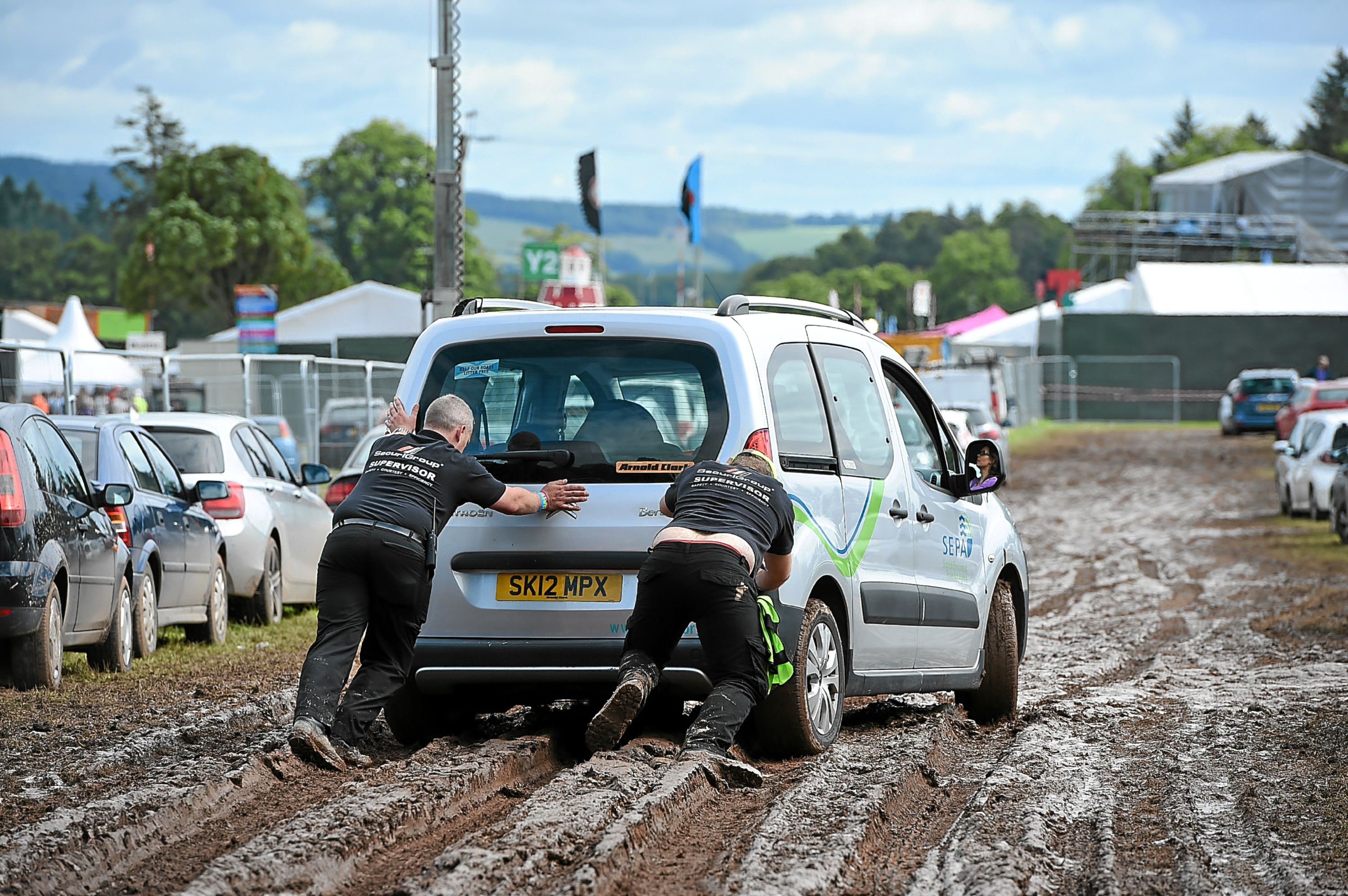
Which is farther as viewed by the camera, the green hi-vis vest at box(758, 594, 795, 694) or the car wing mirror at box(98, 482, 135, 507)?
the car wing mirror at box(98, 482, 135, 507)

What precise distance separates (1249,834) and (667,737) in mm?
2399

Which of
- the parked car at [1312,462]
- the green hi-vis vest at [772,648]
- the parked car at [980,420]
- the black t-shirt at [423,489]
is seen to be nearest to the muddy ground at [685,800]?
the green hi-vis vest at [772,648]

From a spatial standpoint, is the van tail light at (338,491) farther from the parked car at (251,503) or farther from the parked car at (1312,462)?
the parked car at (1312,462)

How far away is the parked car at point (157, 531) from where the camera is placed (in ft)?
35.8

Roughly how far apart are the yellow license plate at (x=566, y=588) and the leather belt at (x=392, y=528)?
41 centimetres

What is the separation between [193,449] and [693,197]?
67.2 ft

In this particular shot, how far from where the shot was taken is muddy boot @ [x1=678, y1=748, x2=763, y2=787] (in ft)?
20.7

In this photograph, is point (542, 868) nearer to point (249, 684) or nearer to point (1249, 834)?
point (1249, 834)

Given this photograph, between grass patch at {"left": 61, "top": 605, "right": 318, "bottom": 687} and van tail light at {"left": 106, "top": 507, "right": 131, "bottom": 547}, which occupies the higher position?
van tail light at {"left": 106, "top": 507, "right": 131, "bottom": 547}

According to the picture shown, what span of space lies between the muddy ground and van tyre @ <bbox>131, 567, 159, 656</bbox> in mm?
276

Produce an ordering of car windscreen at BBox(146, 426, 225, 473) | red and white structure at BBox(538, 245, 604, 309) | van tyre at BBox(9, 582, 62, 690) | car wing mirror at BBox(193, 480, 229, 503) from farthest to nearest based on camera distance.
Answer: red and white structure at BBox(538, 245, 604, 309), car windscreen at BBox(146, 426, 225, 473), car wing mirror at BBox(193, 480, 229, 503), van tyre at BBox(9, 582, 62, 690)

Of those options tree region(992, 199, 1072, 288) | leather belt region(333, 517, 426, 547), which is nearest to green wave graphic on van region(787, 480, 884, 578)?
leather belt region(333, 517, 426, 547)

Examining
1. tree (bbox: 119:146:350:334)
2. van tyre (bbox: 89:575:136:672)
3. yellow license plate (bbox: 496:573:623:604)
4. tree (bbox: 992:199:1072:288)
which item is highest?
tree (bbox: 992:199:1072:288)

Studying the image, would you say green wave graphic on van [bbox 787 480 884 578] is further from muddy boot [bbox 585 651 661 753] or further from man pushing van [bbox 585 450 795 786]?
muddy boot [bbox 585 651 661 753]
